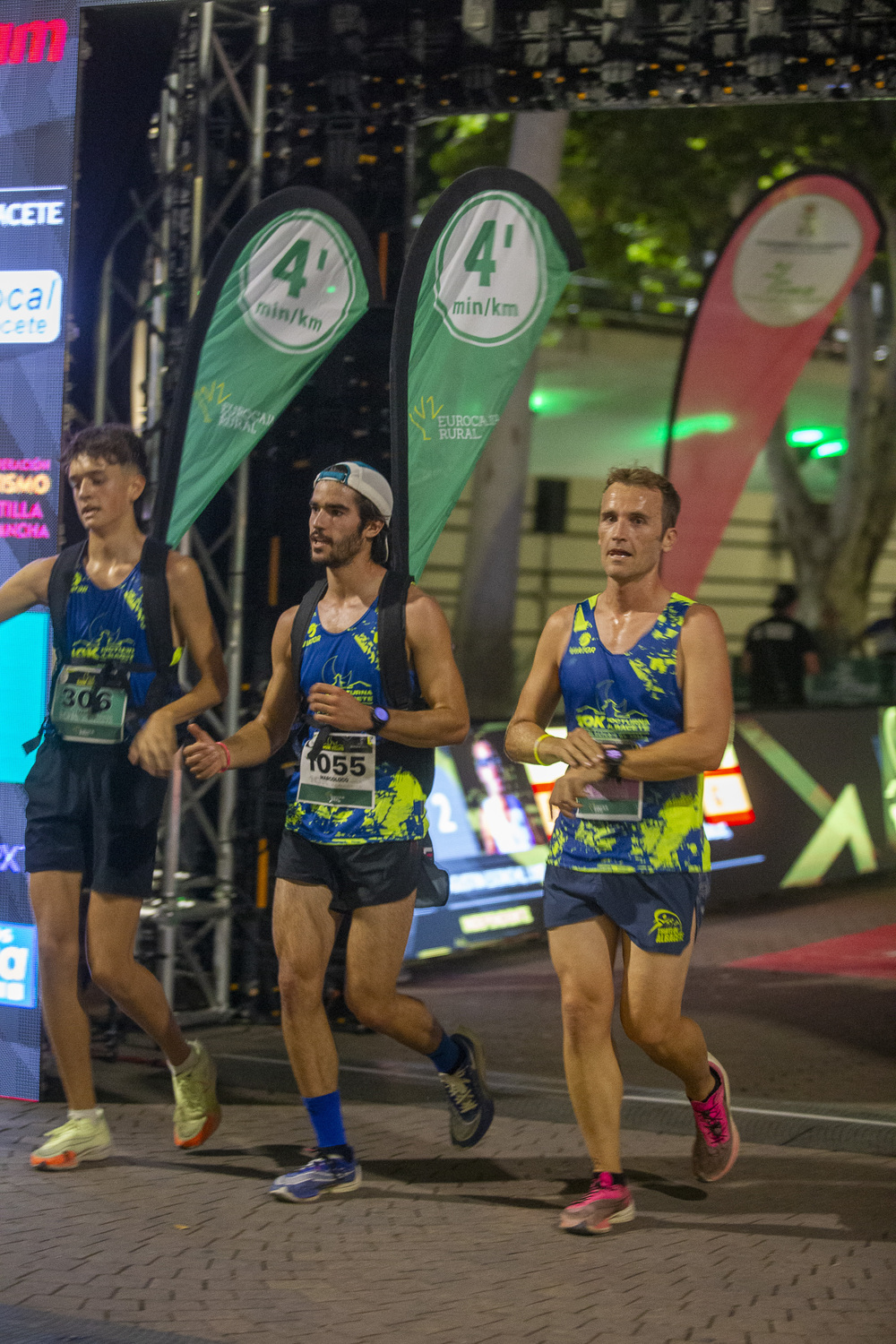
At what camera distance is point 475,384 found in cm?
626

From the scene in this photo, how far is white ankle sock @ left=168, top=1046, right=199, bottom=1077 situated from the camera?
5.31 metres

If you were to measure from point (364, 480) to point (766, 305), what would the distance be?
26.0ft

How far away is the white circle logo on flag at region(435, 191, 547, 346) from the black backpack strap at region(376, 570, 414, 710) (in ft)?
5.77

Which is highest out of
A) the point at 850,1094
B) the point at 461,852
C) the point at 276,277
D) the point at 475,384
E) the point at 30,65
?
the point at 30,65

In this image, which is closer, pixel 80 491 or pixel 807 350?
pixel 80 491

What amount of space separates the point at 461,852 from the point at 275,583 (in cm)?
227

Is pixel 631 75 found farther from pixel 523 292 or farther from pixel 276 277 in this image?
pixel 276 277

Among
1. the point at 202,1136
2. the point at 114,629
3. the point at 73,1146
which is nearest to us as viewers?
the point at 73,1146

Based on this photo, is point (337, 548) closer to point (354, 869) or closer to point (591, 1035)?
point (354, 869)

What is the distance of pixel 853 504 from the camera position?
67.7 feet

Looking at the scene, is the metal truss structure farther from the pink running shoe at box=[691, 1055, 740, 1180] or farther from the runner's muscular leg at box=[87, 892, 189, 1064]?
the pink running shoe at box=[691, 1055, 740, 1180]

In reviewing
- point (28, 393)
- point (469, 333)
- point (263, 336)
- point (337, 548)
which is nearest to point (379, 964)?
point (337, 548)

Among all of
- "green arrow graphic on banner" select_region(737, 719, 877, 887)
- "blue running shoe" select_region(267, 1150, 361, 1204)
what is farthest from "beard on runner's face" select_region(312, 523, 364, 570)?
"green arrow graphic on banner" select_region(737, 719, 877, 887)

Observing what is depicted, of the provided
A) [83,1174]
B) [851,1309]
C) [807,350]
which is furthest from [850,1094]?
[807,350]
